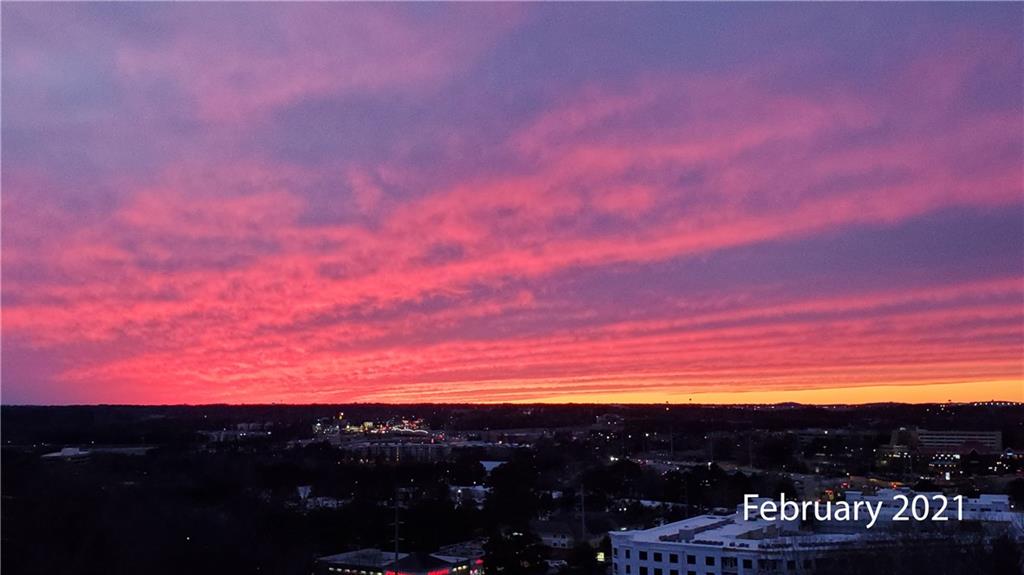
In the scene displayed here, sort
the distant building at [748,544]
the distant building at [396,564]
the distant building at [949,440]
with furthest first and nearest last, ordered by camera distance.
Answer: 1. the distant building at [949,440]
2. the distant building at [396,564]
3. the distant building at [748,544]

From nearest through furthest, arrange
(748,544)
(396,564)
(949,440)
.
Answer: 1. (748,544)
2. (396,564)
3. (949,440)

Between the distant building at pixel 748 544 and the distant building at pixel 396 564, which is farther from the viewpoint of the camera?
the distant building at pixel 396 564

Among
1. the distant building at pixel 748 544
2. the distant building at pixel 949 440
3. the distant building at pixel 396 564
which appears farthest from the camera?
the distant building at pixel 949 440

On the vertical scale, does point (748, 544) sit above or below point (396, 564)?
above

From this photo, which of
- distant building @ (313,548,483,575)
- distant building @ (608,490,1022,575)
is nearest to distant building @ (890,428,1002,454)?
distant building @ (608,490,1022,575)

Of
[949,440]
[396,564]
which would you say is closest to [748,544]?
[396,564]

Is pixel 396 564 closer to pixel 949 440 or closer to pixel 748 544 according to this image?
pixel 748 544

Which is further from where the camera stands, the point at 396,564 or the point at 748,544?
the point at 396,564

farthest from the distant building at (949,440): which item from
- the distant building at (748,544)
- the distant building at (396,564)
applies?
the distant building at (396,564)

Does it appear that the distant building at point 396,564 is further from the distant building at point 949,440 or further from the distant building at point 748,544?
the distant building at point 949,440
